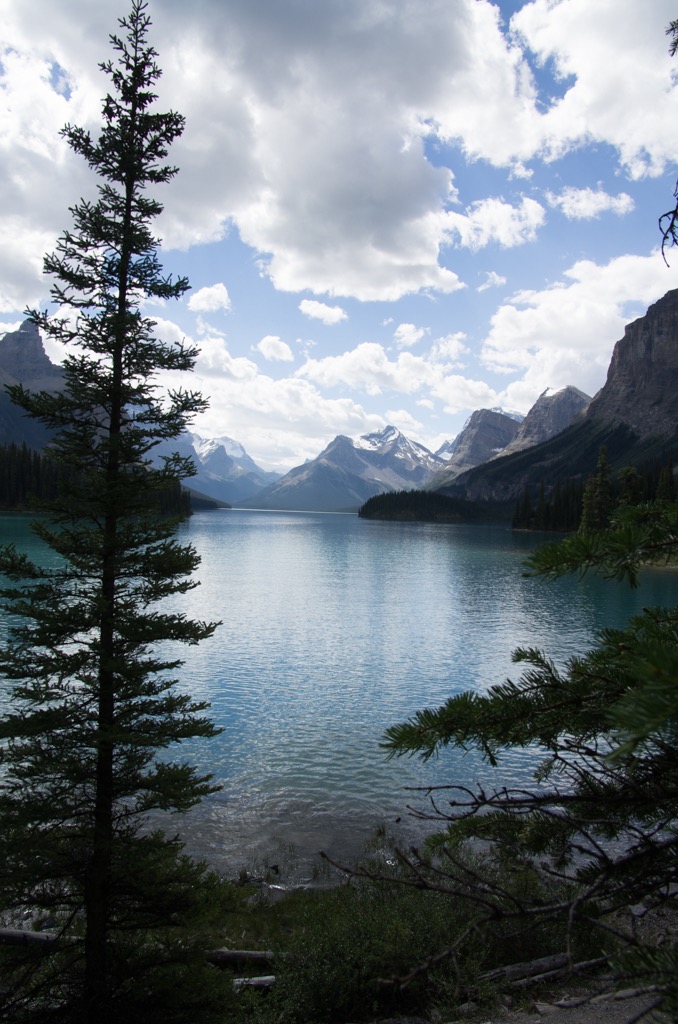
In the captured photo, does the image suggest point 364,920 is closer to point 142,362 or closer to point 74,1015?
point 74,1015

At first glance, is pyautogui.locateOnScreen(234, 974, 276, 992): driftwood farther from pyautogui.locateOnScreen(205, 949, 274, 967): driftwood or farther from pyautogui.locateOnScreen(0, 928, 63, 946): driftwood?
pyautogui.locateOnScreen(0, 928, 63, 946): driftwood

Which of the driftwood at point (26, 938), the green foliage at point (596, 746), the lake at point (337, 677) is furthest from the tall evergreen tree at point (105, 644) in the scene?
the green foliage at point (596, 746)

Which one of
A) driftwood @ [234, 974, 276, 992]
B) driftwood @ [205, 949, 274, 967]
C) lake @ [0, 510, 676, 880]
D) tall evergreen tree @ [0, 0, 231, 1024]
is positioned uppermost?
tall evergreen tree @ [0, 0, 231, 1024]

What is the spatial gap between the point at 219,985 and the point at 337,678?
2737cm

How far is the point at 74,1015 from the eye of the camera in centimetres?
1055

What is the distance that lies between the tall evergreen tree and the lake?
649cm

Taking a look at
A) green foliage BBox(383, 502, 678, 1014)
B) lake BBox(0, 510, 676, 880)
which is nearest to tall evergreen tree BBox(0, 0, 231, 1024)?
lake BBox(0, 510, 676, 880)

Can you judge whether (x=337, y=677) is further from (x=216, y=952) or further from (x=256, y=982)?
(x=256, y=982)

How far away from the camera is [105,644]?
39.9 feet

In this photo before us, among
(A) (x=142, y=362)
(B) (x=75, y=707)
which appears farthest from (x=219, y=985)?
(A) (x=142, y=362)

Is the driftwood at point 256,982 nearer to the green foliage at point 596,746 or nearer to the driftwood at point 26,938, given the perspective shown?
the driftwood at point 26,938

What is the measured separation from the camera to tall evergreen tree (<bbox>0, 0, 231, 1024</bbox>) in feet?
36.5

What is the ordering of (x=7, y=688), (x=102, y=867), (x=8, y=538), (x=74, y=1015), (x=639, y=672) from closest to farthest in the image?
1. (x=639, y=672)
2. (x=74, y=1015)
3. (x=102, y=867)
4. (x=7, y=688)
5. (x=8, y=538)

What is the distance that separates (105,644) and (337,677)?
27994 mm
